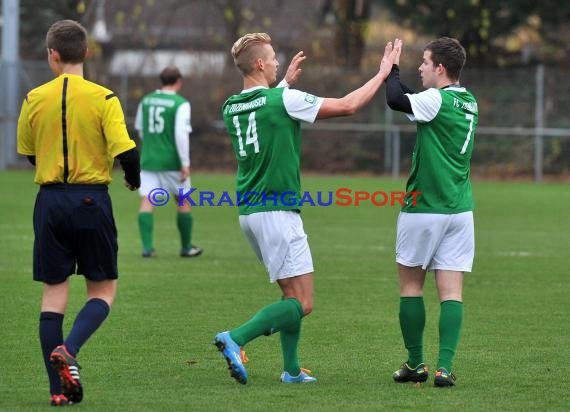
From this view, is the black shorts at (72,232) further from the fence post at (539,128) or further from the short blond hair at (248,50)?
the fence post at (539,128)

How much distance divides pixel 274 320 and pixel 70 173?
4.59 feet

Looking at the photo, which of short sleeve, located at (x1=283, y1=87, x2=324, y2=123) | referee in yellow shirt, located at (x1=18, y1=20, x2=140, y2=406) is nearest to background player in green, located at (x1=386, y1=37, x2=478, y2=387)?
short sleeve, located at (x1=283, y1=87, x2=324, y2=123)

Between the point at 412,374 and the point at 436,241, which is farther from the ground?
the point at 436,241

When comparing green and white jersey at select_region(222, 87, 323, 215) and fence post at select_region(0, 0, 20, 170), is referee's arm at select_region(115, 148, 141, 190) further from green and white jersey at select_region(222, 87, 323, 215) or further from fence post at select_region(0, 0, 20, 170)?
fence post at select_region(0, 0, 20, 170)

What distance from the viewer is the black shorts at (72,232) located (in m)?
6.24

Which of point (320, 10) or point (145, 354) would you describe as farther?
point (320, 10)

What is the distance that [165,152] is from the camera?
14047 mm

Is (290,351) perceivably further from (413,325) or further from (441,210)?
(441,210)

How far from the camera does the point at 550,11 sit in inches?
1242

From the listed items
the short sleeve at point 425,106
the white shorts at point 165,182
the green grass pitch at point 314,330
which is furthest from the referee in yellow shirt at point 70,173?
the white shorts at point 165,182

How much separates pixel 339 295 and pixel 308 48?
23.9 m

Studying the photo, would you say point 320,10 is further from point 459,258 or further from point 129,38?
point 459,258

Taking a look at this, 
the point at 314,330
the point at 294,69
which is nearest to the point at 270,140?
the point at 294,69

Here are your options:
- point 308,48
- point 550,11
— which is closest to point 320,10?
point 308,48
